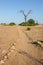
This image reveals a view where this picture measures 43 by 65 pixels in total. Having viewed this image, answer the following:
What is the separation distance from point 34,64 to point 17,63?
35.3 inches

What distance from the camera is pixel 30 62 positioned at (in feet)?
37.6

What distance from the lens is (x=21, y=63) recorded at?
36.6ft

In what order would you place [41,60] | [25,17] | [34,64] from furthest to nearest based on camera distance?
[25,17] < [41,60] < [34,64]

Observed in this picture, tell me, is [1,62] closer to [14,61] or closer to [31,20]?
[14,61]

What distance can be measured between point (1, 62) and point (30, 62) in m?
1.58

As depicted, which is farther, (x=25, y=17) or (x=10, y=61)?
(x=25, y=17)

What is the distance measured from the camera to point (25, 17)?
88.8 metres

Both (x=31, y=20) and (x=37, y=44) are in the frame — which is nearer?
(x=37, y=44)

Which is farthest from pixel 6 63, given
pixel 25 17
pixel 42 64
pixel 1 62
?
pixel 25 17

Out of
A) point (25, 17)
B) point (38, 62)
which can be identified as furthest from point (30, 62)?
point (25, 17)

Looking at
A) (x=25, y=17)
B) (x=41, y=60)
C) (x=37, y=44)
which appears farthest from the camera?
(x=25, y=17)

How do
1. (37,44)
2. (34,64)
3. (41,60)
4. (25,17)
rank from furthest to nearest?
(25,17), (37,44), (41,60), (34,64)

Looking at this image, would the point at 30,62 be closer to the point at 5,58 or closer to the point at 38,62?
the point at 38,62

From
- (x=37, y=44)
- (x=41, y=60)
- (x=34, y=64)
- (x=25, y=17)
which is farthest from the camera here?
(x=25, y=17)
